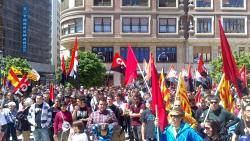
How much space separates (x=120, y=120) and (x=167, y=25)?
150ft

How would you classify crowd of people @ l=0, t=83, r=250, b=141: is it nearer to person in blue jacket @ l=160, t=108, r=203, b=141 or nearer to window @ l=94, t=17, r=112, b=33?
person in blue jacket @ l=160, t=108, r=203, b=141

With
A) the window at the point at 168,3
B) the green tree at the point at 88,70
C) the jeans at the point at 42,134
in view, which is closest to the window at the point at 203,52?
the window at the point at 168,3

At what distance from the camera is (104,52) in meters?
57.9

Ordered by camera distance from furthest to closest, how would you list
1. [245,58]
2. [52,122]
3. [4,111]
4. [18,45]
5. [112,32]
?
[18,45] < [112,32] < [245,58] < [4,111] < [52,122]

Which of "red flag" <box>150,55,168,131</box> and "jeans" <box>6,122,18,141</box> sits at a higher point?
"red flag" <box>150,55,168,131</box>

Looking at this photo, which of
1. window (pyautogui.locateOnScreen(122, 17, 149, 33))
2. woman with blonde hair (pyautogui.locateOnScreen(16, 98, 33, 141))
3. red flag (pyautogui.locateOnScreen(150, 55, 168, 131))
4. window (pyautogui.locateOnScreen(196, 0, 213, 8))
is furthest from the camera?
window (pyautogui.locateOnScreen(196, 0, 213, 8))

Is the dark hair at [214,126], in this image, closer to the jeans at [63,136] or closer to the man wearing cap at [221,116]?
the man wearing cap at [221,116]

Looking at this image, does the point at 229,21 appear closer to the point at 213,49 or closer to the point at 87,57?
the point at 213,49

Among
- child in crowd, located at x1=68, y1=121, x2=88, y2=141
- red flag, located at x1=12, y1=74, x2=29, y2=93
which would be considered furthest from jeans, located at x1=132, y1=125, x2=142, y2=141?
red flag, located at x1=12, y1=74, x2=29, y2=93

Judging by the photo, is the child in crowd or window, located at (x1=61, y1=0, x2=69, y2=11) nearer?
the child in crowd

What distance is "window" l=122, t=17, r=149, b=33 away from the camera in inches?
2264

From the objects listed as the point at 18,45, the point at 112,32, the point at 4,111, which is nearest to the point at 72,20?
the point at 112,32

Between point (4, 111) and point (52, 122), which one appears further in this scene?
point (4, 111)

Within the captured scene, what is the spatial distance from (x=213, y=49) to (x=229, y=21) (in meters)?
3.47
